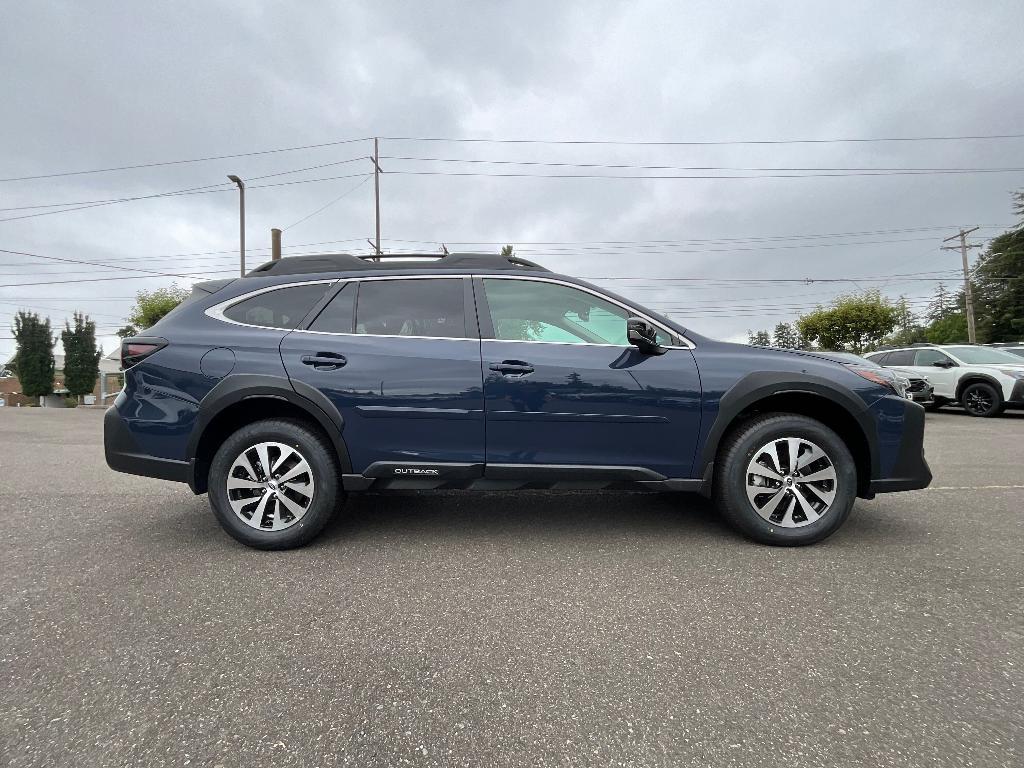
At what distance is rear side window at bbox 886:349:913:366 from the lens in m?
12.5

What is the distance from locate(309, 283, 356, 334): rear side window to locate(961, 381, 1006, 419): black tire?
13.5 metres

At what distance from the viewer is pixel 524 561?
2771mm

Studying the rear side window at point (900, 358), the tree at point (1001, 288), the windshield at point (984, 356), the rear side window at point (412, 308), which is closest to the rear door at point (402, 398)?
the rear side window at point (412, 308)

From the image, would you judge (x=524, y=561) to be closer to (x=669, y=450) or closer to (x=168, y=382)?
(x=669, y=450)

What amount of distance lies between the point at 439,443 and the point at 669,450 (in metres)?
1.35

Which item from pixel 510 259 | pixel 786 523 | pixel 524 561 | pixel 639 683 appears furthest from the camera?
pixel 510 259

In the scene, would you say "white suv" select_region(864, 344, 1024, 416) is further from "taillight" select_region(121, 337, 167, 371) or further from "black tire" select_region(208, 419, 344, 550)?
"taillight" select_region(121, 337, 167, 371)

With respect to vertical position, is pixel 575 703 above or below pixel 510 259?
below

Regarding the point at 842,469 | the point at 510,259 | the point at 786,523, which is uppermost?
the point at 510,259

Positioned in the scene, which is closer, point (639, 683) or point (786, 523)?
point (639, 683)

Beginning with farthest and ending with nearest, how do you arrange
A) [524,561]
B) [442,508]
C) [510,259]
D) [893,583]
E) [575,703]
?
1. [442,508]
2. [510,259]
3. [524,561]
4. [893,583]
5. [575,703]

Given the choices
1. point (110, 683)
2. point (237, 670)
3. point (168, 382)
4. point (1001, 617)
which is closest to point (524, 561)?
point (237, 670)

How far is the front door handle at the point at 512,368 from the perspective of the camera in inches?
117

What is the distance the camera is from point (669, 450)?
118 inches
